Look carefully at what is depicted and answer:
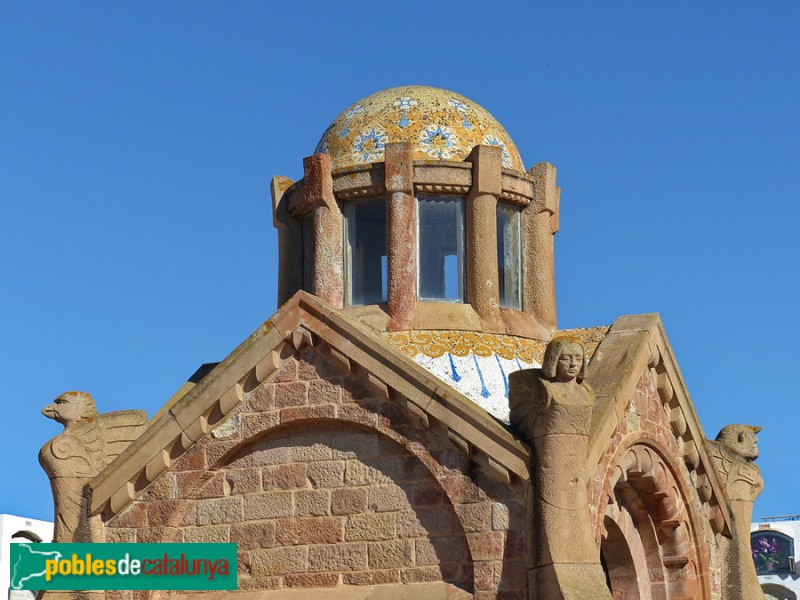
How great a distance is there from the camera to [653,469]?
16.0 meters

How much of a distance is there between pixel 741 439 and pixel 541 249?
3.31 m

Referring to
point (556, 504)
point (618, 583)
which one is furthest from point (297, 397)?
point (618, 583)

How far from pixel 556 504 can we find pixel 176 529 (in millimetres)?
4126

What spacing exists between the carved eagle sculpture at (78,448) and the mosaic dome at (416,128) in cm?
424

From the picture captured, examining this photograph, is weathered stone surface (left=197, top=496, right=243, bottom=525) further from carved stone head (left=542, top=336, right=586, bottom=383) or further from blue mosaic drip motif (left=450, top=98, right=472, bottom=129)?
blue mosaic drip motif (left=450, top=98, right=472, bottom=129)

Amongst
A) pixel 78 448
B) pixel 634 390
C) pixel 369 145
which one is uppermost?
pixel 369 145

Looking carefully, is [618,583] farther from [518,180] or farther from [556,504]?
[518,180]

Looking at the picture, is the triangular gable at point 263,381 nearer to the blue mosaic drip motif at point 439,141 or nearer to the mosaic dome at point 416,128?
the mosaic dome at point 416,128

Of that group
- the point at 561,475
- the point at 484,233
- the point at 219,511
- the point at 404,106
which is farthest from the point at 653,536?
the point at 404,106

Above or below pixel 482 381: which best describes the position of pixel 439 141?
above

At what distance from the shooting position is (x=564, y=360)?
13.8 meters

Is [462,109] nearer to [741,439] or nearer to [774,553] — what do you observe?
[741,439]

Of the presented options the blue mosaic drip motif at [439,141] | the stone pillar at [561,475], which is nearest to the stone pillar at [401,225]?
the blue mosaic drip motif at [439,141]

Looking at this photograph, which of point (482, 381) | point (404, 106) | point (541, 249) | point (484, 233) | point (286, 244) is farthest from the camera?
point (286, 244)
